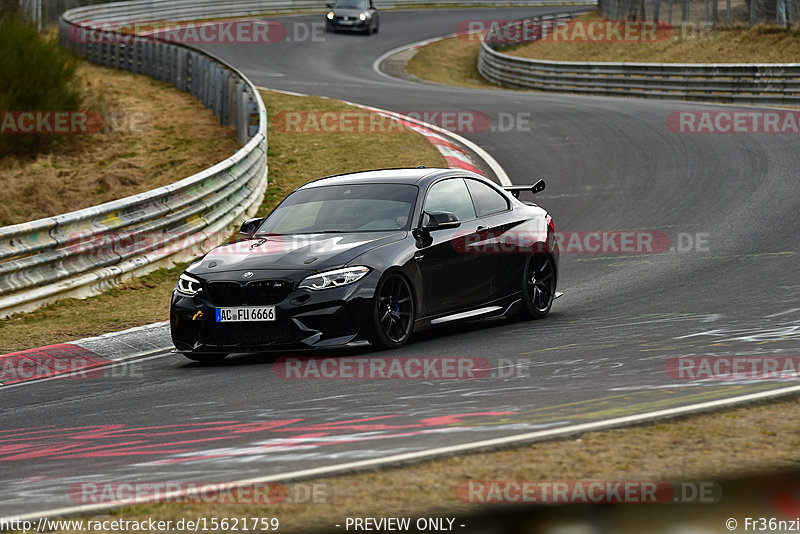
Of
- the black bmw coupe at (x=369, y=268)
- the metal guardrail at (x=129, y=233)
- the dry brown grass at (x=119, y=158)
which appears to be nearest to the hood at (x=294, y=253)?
the black bmw coupe at (x=369, y=268)

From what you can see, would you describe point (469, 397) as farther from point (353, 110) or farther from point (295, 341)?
point (353, 110)

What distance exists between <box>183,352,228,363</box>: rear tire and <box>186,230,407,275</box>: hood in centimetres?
64

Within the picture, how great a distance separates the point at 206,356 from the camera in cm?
1008

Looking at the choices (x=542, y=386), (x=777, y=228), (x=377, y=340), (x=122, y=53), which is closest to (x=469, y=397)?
(x=542, y=386)

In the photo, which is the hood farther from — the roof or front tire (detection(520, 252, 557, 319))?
front tire (detection(520, 252, 557, 319))

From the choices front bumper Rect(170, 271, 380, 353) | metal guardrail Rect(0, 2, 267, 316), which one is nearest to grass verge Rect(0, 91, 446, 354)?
metal guardrail Rect(0, 2, 267, 316)

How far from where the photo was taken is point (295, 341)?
9258mm

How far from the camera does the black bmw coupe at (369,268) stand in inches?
366

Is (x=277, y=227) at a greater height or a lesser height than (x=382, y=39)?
greater

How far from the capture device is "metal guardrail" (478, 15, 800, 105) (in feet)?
97.8

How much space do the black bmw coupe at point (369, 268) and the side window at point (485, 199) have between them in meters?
0.01

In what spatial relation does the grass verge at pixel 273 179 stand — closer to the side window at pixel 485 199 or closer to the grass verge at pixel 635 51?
the side window at pixel 485 199

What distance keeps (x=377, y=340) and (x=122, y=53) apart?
27.6 m

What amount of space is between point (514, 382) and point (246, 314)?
254 centimetres
